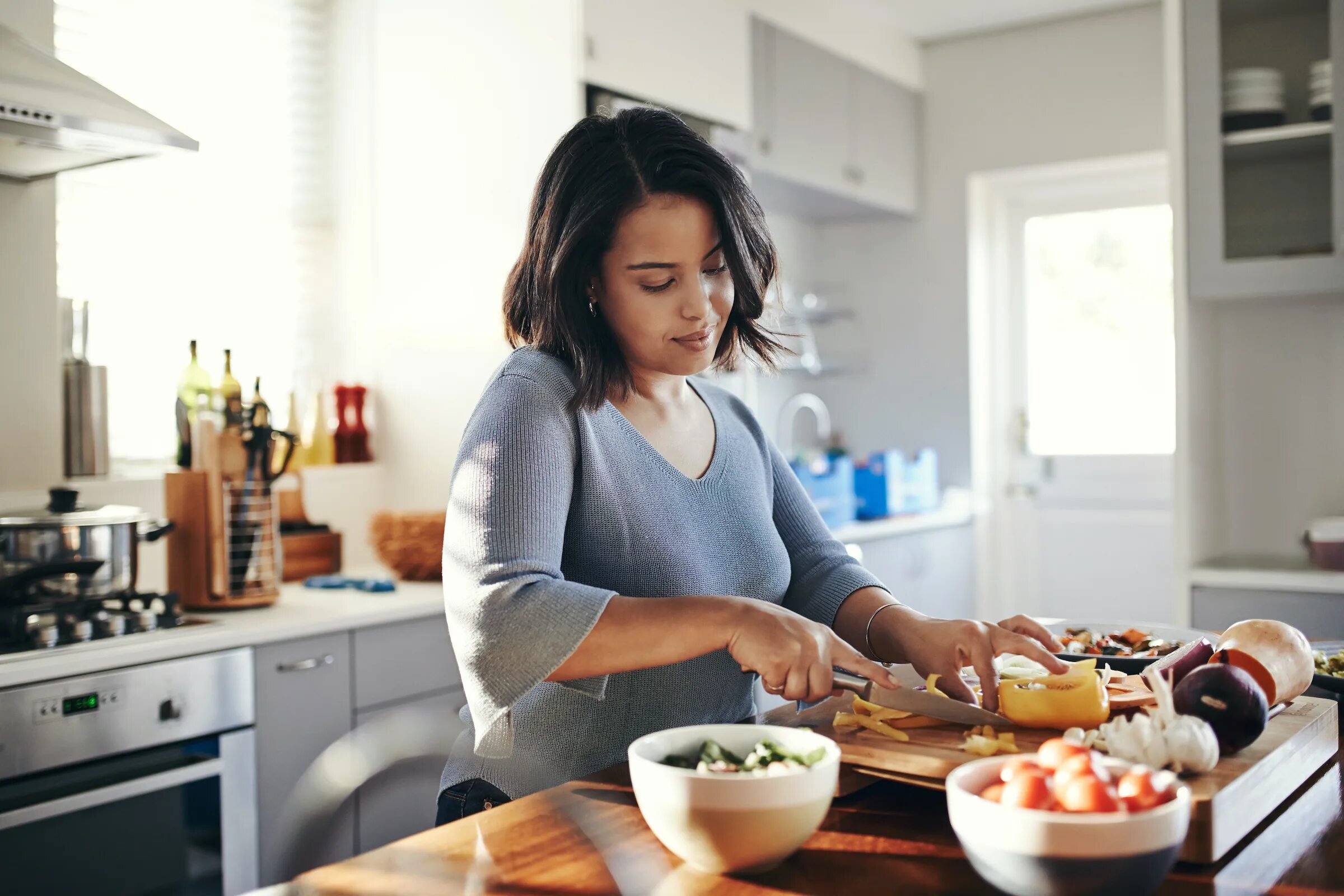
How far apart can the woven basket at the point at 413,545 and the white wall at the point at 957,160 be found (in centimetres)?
250

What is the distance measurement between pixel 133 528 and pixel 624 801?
1408mm

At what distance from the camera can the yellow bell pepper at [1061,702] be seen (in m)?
1.03

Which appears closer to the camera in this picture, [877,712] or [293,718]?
[877,712]

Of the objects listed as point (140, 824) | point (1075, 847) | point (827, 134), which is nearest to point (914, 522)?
point (827, 134)

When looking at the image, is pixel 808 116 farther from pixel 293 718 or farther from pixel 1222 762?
pixel 1222 762

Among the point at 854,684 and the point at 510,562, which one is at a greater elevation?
the point at 510,562

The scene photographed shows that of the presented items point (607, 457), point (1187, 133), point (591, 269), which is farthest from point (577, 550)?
point (1187, 133)

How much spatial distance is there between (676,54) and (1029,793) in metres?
2.70

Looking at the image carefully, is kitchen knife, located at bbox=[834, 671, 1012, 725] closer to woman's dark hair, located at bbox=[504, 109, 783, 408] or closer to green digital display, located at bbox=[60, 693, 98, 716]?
woman's dark hair, located at bbox=[504, 109, 783, 408]

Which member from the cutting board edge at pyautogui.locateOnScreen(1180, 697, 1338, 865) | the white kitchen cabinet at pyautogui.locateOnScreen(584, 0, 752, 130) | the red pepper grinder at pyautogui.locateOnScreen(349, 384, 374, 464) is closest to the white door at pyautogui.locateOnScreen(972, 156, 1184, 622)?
the white kitchen cabinet at pyautogui.locateOnScreen(584, 0, 752, 130)

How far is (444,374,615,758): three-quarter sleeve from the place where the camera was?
1.06 meters

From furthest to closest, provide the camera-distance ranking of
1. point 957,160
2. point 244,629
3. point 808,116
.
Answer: point 957,160
point 808,116
point 244,629

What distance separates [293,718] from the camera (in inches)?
83.4

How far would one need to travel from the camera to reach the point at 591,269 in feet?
4.33
